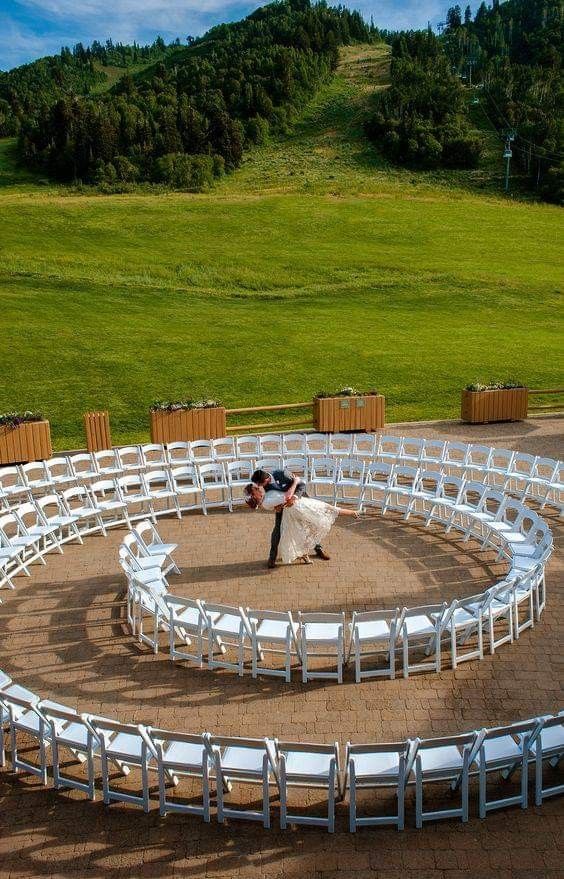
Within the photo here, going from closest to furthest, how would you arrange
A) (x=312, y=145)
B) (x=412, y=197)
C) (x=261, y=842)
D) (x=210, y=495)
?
(x=261, y=842), (x=210, y=495), (x=412, y=197), (x=312, y=145)

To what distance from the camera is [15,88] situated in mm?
120750

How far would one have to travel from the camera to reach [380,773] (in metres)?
5.94

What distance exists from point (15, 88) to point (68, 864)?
136841mm

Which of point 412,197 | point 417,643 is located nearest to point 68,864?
point 417,643

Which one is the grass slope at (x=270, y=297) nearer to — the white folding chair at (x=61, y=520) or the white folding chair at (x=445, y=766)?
the white folding chair at (x=61, y=520)

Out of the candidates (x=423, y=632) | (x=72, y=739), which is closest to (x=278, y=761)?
(x=72, y=739)

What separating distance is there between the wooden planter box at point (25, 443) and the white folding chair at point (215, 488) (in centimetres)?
451

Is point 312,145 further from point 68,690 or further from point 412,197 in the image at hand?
point 68,690

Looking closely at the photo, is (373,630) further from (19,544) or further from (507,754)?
(19,544)

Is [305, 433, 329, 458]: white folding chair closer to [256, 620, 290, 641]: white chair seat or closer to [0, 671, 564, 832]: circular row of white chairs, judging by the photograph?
[256, 620, 290, 641]: white chair seat

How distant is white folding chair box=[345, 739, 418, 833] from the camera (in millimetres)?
5746

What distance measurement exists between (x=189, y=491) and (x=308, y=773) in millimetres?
8525

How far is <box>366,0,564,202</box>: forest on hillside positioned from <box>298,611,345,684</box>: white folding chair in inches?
2425

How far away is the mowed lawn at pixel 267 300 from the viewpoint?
26.4 m
